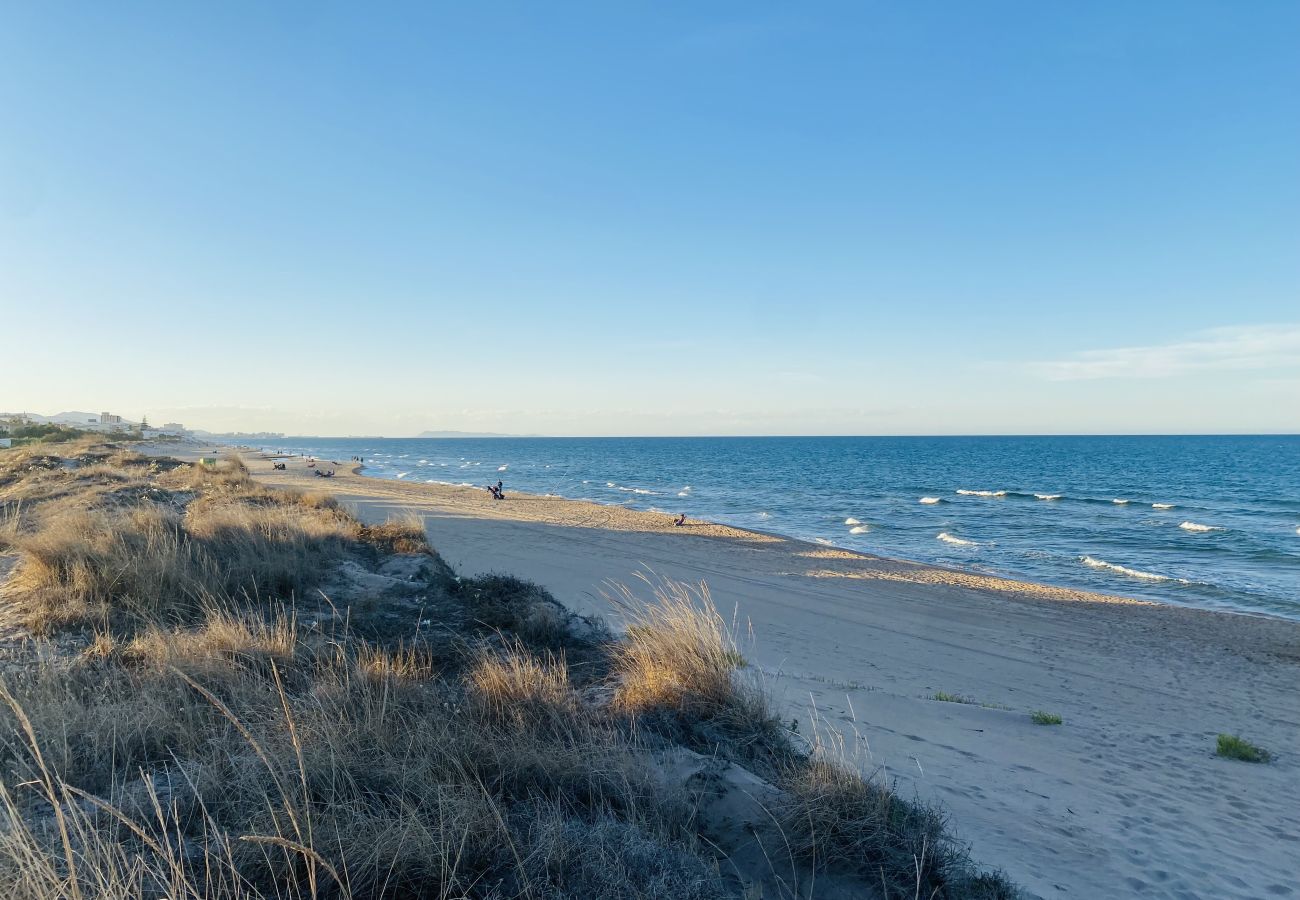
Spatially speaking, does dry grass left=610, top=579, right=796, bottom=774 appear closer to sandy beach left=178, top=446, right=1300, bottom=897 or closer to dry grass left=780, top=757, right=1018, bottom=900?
sandy beach left=178, top=446, right=1300, bottom=897

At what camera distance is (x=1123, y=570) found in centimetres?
2217

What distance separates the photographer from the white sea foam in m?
21.1

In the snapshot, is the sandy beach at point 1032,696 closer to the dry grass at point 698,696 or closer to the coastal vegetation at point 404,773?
the dry grass at point 698,696

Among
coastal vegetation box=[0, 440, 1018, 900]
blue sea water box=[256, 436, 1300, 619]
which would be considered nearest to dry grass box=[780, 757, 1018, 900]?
coastal vegetation box=[0, 440, 1018, 900]

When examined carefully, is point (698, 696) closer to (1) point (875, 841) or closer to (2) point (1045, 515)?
(1) point (875, 841)

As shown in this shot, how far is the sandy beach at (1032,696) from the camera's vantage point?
500 cm

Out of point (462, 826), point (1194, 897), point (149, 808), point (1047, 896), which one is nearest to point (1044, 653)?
point (1194, 897)

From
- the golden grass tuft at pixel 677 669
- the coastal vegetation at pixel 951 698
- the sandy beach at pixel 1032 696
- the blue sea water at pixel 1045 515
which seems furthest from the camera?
the blue sea water at pixel 1045 515

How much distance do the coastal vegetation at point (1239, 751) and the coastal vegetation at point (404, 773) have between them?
5984mm

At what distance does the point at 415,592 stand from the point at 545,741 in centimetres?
543

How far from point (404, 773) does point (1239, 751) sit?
30.5 ft

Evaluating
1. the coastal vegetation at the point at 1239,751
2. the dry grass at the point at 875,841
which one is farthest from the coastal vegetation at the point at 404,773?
the coastal vegetation at the point at 1239,751

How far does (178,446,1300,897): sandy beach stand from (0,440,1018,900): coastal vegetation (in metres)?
0.92

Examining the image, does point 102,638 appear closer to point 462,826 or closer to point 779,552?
point 462,826
